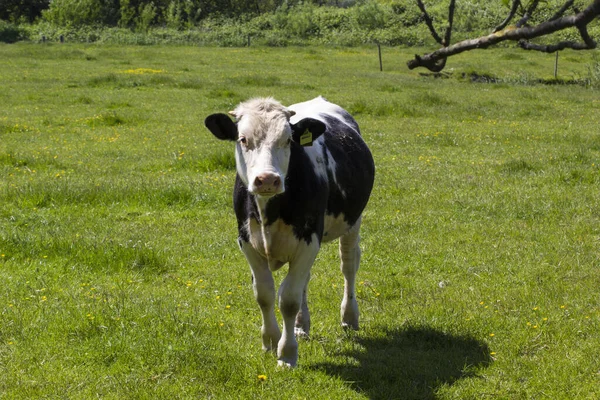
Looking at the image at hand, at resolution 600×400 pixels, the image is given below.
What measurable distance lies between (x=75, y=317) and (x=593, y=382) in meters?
4.08

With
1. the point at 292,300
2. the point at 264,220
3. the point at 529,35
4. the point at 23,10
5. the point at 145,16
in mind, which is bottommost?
the point at 23,10

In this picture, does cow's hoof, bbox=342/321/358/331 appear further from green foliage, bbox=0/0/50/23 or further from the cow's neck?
green foliage, bbox=0/0/50/23

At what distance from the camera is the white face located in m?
5.54

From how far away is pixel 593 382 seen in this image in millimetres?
5598

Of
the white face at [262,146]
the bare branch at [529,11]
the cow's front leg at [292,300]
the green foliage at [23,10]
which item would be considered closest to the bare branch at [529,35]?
the bare branch at [529,11]

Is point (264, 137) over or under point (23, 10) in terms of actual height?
over

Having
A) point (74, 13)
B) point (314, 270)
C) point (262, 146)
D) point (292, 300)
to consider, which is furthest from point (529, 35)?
point (74, 13)

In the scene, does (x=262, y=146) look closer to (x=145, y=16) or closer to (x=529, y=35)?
(x=529, y=35)

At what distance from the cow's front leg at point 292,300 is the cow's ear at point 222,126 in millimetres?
1012

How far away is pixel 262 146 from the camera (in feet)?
18.5

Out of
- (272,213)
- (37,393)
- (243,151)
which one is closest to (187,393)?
(37,393)

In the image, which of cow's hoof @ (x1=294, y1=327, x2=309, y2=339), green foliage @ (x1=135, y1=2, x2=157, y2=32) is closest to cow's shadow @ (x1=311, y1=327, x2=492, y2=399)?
cow's hoof @ (x1=294, y1=327, x2=309, y2=339)

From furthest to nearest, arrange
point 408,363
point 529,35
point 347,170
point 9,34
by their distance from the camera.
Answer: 1. point 9,34
2. point 347,170
3. point 408,363
4. point 529,35

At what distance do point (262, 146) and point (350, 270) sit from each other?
1.99m
